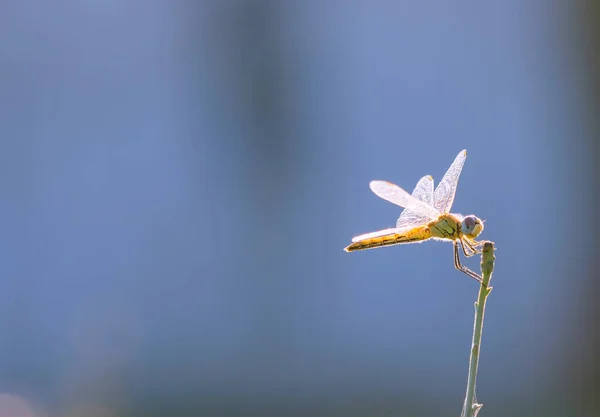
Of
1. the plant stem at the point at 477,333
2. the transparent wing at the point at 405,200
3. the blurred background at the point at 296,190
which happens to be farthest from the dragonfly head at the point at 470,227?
the blurred background at the point at 296,190

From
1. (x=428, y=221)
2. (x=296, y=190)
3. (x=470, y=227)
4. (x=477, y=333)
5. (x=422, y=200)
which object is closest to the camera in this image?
(x=477, y=333)

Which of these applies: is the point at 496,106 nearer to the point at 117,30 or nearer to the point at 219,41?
the point at 219,41

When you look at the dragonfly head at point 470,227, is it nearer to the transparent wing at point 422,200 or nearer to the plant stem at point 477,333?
the transparent wing at point 422,200

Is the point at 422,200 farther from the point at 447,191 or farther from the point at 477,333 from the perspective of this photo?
the point at 477,333

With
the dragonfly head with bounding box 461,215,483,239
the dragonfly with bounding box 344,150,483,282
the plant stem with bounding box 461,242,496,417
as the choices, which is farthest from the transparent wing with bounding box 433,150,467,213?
the plant stem with bounding box 461,242,496,417

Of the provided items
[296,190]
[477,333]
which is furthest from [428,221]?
[296,190]

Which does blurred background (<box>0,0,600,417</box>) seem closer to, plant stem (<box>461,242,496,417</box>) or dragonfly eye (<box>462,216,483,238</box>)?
dragonfly eye (<box>462,216,483,238</box>)
